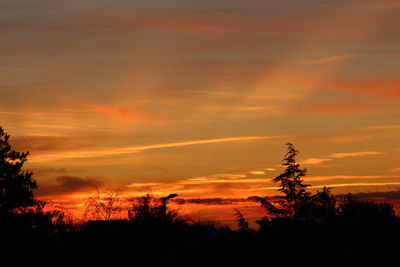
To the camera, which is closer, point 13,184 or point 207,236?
point 207,236

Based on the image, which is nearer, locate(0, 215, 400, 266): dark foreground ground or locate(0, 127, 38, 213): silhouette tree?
locate(0, 215, 400, 266): dark foreground ground

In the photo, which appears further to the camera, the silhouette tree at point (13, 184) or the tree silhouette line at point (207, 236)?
the silhouette tree at point (13, 184)

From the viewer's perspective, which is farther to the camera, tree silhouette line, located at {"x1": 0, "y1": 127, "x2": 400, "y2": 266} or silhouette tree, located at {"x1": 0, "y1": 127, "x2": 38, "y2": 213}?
silhouette tree, located at {"x1": 0, "y1": 127, "x2": 38, "y2": 213}

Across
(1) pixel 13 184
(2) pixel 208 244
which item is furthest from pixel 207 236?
(1) pixel 13 184

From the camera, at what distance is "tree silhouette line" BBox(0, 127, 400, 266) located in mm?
20453

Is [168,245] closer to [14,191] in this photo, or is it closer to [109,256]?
[109,256]

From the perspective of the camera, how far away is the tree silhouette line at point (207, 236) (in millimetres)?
20453

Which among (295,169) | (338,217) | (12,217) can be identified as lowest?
(338,217)

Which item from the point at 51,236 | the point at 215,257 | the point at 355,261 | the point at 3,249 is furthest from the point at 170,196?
the point at 355,261

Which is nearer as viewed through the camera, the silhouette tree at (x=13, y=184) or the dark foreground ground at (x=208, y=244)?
the dark foreground ground at (x=208, y=244)

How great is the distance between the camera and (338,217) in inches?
873

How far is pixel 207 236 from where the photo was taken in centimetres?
3234

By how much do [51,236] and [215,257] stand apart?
21.6 m

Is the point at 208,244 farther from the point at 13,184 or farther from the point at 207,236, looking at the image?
the point at 13,184
